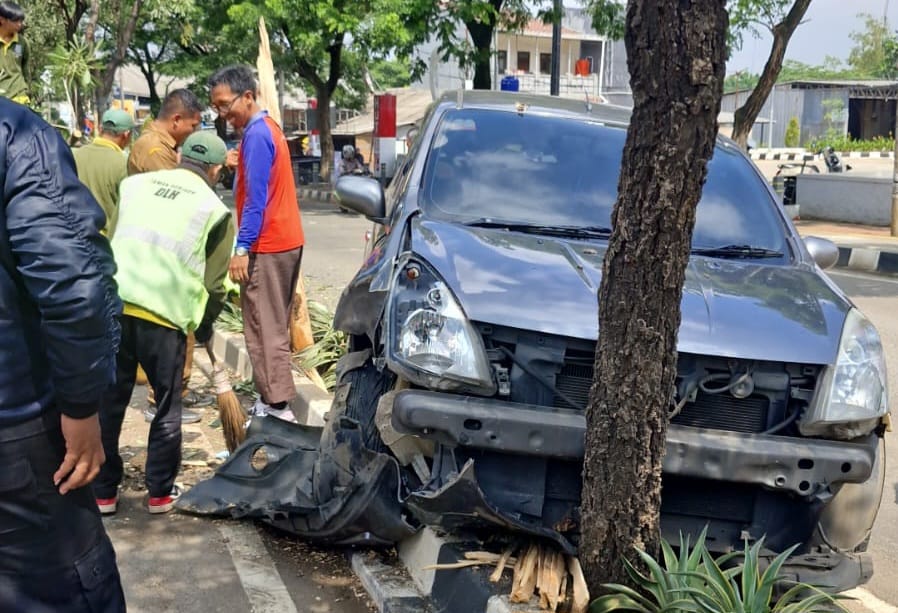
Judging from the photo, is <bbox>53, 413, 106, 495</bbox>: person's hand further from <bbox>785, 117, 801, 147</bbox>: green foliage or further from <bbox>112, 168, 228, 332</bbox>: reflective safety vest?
<bbox>785, 117, 801, 147</bbox>: green foliage

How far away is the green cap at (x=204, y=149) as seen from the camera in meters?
4.64

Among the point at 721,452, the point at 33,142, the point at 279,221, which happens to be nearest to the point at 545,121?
the point at 279,221

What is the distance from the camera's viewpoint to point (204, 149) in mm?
4645

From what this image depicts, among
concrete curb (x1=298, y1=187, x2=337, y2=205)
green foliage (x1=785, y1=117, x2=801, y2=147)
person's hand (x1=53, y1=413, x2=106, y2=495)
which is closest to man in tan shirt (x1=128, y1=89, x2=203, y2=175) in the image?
person's hand (x1=53, y1=413, x2=106, y2=495)

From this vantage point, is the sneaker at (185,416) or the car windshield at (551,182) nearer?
the car windshield at (551,182)

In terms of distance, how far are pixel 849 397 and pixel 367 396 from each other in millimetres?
1738

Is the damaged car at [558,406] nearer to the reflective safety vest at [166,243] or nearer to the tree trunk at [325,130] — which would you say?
the reflective safety vest at [166,243]

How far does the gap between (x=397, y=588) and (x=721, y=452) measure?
1238mm

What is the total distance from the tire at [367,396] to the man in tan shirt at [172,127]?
2157mm

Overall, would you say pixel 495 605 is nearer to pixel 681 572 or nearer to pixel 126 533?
pixel 681 572

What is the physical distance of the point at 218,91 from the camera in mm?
5262

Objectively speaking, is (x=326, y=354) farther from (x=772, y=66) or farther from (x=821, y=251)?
(x=772, y=66)

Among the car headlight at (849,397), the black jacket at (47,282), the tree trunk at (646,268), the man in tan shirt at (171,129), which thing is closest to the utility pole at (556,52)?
the man in tan shirt at (171,129)

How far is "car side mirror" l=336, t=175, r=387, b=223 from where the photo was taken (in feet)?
14.6
